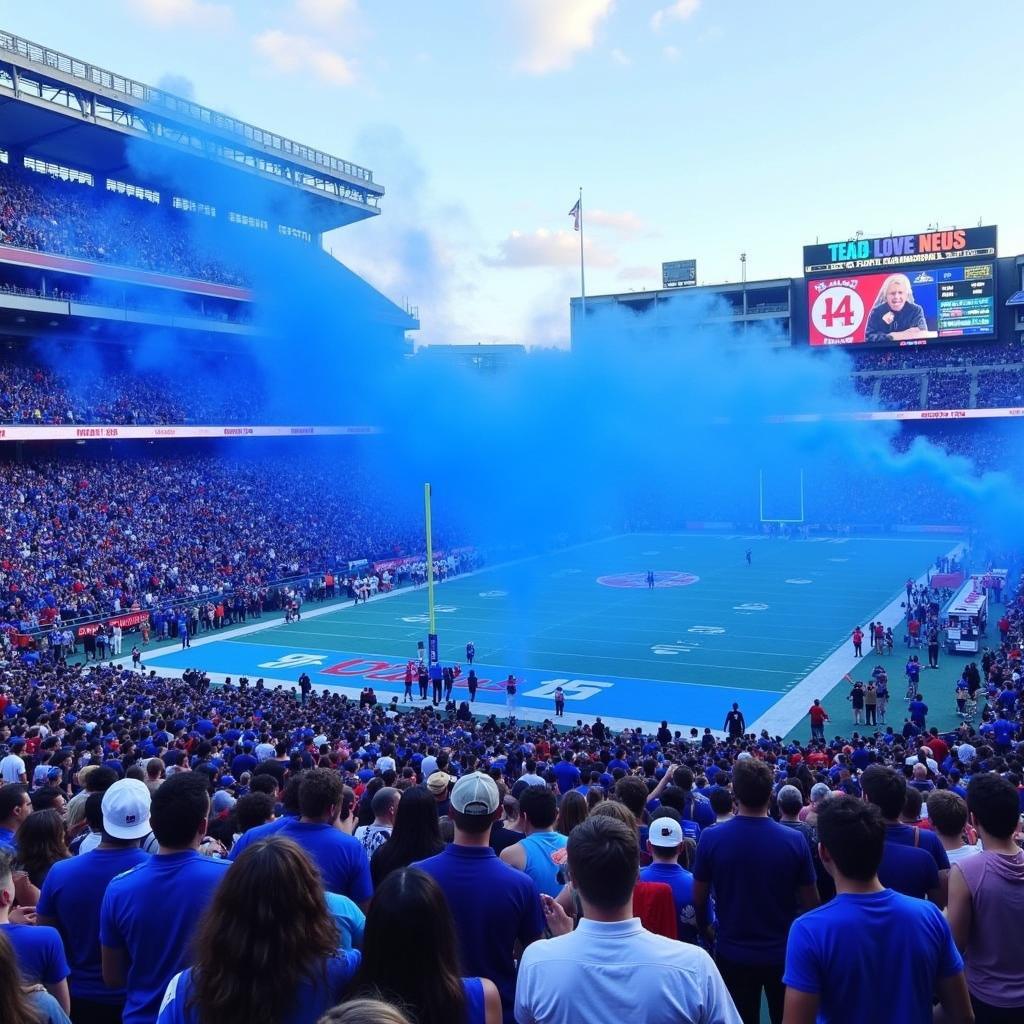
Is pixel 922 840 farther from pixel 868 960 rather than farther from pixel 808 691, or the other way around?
pixel 808 691

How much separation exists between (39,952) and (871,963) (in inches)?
105

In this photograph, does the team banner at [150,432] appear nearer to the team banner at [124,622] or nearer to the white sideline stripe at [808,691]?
the team banner at [124,622]

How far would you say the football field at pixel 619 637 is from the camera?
73.5 ft

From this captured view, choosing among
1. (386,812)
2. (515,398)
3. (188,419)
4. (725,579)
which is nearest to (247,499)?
(188,419)

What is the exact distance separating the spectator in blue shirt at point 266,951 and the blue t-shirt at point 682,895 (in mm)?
2224

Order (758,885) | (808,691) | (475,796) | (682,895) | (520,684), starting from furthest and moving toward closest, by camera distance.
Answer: (520,684)
(808,691)
(682,895)
(758,885)
(475,796)

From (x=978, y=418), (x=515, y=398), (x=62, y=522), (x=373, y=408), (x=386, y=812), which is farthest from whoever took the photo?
(x=978, y=418)

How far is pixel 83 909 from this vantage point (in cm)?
398

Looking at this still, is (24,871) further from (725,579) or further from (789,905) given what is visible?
(725,579)

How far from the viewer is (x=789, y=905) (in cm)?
423

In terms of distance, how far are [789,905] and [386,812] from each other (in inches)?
90.8

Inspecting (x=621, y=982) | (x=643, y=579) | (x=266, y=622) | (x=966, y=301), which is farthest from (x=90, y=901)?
(x=966, y=301)

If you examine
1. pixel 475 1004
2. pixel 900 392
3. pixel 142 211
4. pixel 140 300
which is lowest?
pixel 475 1004

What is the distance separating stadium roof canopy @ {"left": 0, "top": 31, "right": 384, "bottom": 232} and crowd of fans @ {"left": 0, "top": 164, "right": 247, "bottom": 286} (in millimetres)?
1346
